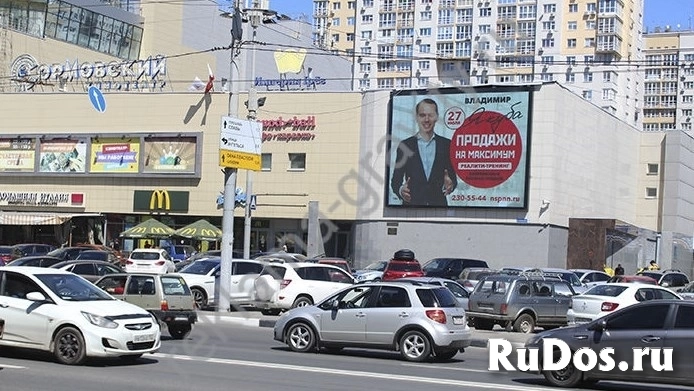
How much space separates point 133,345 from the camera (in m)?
16.1

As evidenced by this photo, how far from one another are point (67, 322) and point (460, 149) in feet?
123

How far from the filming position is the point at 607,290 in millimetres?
26109

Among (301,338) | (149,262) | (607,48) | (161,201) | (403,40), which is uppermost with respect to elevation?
(403,40)

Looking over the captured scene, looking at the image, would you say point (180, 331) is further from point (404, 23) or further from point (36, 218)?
point (404, 23)

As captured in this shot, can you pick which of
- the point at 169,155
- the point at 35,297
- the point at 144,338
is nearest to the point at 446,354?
the point at 144,338

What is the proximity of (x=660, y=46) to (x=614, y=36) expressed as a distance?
→ 26.2 m

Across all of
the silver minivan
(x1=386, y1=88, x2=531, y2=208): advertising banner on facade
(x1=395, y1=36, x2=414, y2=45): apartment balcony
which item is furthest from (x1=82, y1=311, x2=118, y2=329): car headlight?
(x1=395, y1=36, x2=414, y2=45): apartment balcony

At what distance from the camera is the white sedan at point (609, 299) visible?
2530 cm

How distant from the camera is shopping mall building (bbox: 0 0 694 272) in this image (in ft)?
168

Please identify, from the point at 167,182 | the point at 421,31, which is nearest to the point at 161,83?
the point at 167,182

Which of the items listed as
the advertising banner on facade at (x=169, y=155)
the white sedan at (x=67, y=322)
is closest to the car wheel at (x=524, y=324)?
the white sedan at (x=67, y=322)

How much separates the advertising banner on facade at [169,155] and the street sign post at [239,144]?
28.9 m

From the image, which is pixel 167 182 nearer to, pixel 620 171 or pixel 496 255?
pixel 496 255

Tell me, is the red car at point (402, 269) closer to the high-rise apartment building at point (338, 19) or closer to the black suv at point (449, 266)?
the black suv at point (449, 266)
